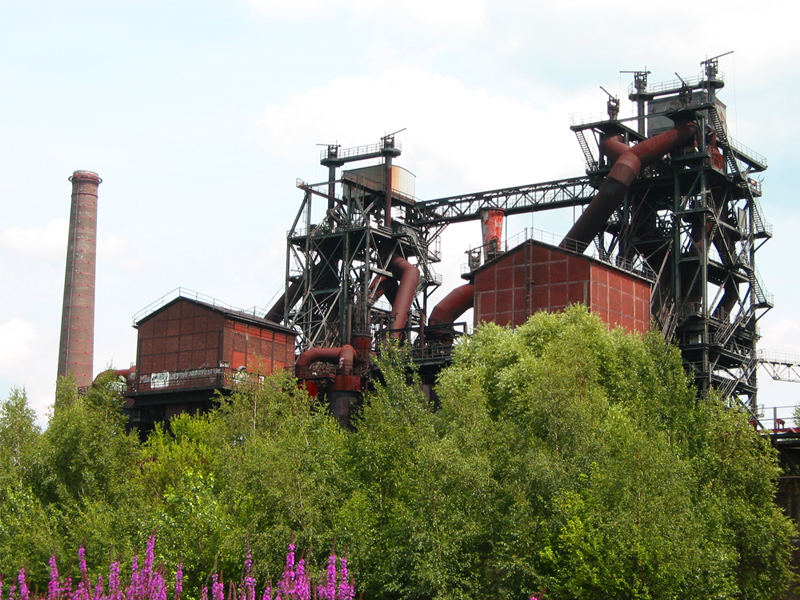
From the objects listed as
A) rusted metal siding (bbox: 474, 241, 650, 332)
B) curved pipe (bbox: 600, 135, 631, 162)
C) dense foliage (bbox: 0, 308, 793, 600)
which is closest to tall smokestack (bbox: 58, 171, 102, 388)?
rusted metal siding (bbox: 474, 241, 650, 332)

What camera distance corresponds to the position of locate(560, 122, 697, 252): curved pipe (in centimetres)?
5150

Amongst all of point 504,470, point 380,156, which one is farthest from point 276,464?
point 380,156

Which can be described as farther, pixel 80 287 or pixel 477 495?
pixel 80 287

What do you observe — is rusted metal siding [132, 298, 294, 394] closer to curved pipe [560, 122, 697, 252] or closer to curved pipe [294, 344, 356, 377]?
curved pipe [294, 344, 356, 377]

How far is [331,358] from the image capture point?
54.4 metres

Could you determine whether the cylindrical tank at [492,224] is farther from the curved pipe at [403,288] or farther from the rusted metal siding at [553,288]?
the rusted metal siding at [553,288]

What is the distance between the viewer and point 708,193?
5259cm

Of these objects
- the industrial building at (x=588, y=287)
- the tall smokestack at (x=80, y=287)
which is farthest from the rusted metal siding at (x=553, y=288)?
the tall smokestack at (x=80, y=287)

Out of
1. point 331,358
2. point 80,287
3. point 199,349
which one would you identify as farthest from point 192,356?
point 80,287

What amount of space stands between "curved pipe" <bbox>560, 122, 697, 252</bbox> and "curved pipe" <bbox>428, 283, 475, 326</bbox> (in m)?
5.86

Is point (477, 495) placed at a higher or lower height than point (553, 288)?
lower

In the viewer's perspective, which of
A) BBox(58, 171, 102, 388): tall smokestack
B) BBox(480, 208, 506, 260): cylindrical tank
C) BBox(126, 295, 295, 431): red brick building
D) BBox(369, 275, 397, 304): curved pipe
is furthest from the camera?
BBox(58, 171, 102, 388): tall smokestack

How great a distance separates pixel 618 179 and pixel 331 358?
15895 millimetres

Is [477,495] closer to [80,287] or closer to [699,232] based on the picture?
[699,232]
